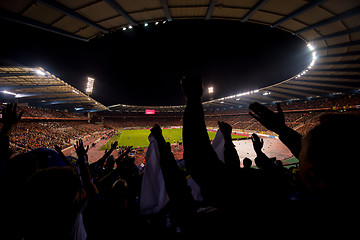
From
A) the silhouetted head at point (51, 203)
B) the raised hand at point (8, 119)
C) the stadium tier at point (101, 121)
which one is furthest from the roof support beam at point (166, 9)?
the silhouetted head at point (51, 203)

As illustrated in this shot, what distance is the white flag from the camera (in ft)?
6.30

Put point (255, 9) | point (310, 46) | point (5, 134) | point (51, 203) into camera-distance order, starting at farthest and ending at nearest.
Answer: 1. point (310, 46)
2. point (255, 9)
3. point (5, 134)
4. point (51, 203)

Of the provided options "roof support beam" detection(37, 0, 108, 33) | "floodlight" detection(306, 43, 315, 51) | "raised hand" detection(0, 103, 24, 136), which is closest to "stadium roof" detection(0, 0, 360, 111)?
"roof support beam" detection(37, 0, 108, 33)

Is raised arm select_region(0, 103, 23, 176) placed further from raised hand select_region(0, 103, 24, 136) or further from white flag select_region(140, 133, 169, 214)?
white flag select_region(140, 133, 169, 214)

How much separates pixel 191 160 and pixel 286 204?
701 millimetres

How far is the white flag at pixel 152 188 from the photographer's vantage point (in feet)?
6.30

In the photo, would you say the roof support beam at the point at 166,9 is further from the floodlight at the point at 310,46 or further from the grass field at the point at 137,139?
the grass field at the point at 137,139

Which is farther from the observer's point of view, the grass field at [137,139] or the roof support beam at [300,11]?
the grass field at [137,139]

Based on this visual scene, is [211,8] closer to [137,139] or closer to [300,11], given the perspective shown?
[300,11]

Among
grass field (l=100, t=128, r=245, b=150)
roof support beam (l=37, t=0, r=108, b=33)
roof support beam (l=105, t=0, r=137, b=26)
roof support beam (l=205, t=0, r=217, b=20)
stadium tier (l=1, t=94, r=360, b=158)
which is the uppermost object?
roof support beam (l=105, t=0, r=137, b=26)

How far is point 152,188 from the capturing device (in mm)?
1980

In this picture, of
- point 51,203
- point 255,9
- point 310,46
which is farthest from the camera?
point 310,46

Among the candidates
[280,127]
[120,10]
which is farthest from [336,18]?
[120,10]

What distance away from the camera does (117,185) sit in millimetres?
1824
